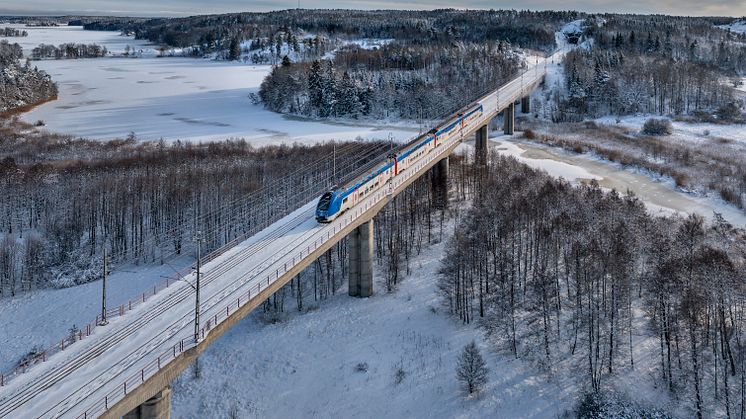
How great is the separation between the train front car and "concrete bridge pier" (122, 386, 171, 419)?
1889 cm

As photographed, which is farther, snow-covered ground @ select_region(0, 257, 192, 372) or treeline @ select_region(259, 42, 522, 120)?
treeline @ select_region(259, 42, 522, 120)

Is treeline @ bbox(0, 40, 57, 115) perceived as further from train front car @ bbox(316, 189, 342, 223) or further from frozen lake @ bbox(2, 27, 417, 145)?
train front car @ bbox(316, 189, 342, 223)

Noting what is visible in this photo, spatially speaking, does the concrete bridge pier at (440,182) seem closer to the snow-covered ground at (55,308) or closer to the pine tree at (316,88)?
the snow-covered ground at (55,308)

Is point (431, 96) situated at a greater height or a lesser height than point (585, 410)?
greater

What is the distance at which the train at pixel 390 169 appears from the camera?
44.5 meters

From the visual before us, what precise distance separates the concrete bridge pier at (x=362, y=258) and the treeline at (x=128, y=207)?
19.5ft

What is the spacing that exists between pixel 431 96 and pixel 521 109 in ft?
65.7

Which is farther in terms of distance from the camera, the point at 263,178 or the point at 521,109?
the point at 521,109

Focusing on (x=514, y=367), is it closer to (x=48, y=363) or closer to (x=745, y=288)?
(x=745, y=288)

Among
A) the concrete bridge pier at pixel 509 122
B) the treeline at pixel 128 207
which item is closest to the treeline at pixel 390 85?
the concrete bridge pier at pixel 509 122

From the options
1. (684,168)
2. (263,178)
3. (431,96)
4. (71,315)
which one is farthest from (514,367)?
(431,96)

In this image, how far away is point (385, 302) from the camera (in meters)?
48.3

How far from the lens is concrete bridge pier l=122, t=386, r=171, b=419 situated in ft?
89.2

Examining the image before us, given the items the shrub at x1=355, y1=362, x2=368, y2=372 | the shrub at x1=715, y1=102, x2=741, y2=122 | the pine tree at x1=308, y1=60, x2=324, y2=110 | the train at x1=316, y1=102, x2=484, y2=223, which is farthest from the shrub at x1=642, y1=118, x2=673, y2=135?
the shrub at x1=355, y1=362, x2=368, y2=372
